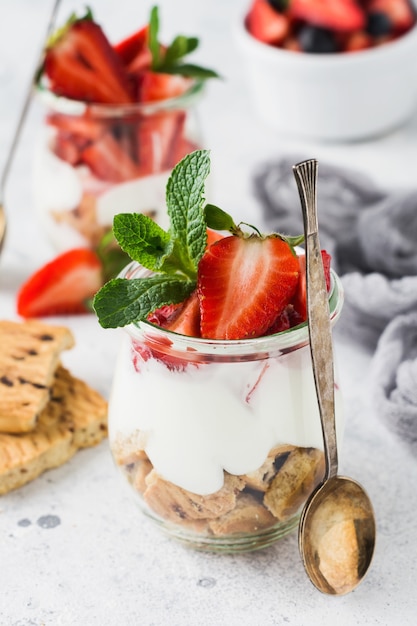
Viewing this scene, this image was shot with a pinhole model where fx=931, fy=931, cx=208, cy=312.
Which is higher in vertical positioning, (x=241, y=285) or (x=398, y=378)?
(x=241, y=285)

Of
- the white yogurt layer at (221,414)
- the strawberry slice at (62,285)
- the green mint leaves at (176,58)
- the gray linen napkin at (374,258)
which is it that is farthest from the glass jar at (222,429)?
the green mint leaves at (176,58)

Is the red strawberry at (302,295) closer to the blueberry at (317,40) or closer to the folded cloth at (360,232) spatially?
the folded cloth at (360,232)

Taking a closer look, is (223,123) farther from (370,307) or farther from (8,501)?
(8,501)

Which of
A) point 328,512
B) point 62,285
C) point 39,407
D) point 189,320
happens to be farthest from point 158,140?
point 328,512

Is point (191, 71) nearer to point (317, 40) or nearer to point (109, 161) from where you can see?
point (109, 161)

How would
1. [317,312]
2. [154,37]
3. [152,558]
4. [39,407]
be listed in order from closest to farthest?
[317,312]
[152,558]
[39,407]
[154,37]

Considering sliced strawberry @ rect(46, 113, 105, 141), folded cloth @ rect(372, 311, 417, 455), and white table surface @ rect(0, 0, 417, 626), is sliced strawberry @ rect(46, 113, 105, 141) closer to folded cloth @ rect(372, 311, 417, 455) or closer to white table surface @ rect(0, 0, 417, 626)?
white table surface @ rect(0, 0, 417, 626)

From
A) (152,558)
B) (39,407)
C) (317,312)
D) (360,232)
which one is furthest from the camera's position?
(360,232)
